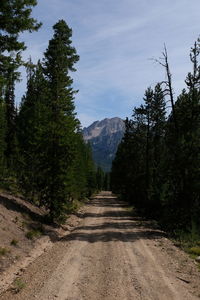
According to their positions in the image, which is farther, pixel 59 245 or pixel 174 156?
pixel 174 156

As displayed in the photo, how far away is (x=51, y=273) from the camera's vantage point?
12.0 meters

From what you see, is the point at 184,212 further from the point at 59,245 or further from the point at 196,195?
the point at 59,245

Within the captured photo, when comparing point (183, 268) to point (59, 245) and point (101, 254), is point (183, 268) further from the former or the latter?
point (59, 245)

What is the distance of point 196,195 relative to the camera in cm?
2362

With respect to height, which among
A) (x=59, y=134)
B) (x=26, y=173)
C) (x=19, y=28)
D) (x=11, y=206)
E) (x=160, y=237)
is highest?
(x=19, y=28)

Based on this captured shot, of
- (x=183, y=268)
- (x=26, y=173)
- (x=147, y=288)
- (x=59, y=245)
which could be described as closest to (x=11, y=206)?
(x=59, y=245)

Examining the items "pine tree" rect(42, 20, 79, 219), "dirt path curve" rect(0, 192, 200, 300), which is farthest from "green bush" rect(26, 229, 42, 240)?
"pine tree" rect(42, 20, 79, 219)

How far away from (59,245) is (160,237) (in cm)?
668

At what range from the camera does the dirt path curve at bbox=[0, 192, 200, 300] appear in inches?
387

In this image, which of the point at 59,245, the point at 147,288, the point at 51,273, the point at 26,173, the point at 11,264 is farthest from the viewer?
the point at 26,173

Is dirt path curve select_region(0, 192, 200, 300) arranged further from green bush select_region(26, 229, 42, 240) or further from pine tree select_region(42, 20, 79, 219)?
pine tree select_region(42, 20, 79, 219)

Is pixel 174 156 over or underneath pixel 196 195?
over

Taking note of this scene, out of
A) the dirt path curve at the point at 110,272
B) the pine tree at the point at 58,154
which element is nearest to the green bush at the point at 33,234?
the dirt path curve at the point at 110,272

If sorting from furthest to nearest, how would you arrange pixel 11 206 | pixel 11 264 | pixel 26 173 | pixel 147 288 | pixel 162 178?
pixel 26 173 → pixel 162 178 → pixel 11 206 → pixel 11 264 → pixel 147 288
